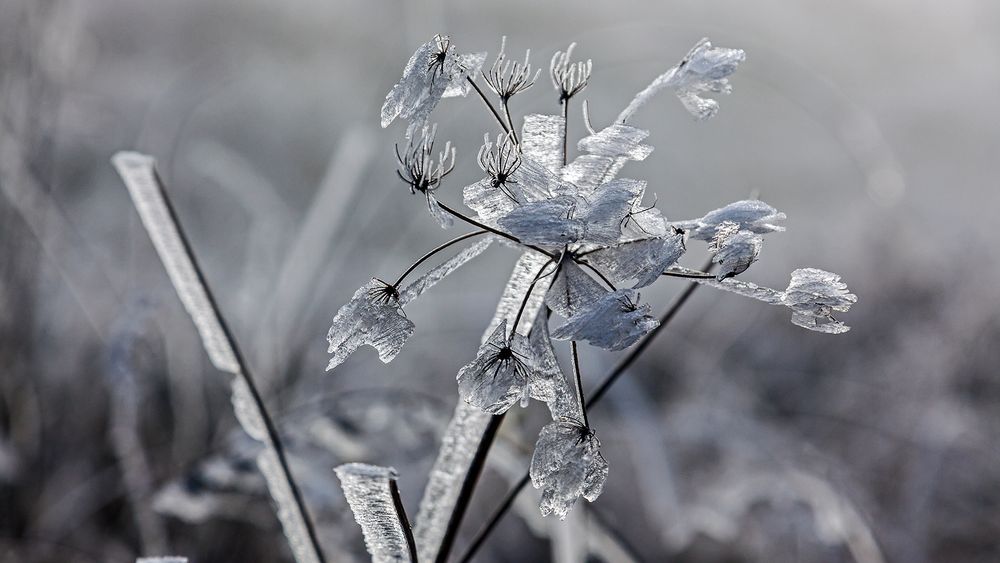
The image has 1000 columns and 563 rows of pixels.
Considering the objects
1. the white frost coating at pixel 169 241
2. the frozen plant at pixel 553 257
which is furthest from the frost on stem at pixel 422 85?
the white frost coating at pixel 169 241

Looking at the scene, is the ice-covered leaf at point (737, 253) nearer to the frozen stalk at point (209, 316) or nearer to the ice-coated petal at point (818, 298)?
the ice-coated petal at point (818, 298)

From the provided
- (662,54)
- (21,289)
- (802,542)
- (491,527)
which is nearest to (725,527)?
(802,542)

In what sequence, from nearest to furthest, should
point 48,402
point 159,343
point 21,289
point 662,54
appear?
1. point 662,54
2. point 21,289
3. point 159,343
4. point 48,402

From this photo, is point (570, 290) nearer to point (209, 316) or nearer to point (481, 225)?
point (481, 225)

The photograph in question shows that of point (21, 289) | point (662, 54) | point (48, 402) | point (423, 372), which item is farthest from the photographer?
point (423, 372)

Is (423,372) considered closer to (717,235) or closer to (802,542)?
(802,542)

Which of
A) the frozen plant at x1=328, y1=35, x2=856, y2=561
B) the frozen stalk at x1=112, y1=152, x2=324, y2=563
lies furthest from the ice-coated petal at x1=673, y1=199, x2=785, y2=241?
the frozen stalk at x1=112, y1=152, x2=324, y2=563

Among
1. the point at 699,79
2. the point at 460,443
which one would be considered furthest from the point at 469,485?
the point at 699,79

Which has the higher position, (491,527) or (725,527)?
(491,527)

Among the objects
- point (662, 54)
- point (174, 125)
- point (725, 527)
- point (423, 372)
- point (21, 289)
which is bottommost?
point (423, 372)
